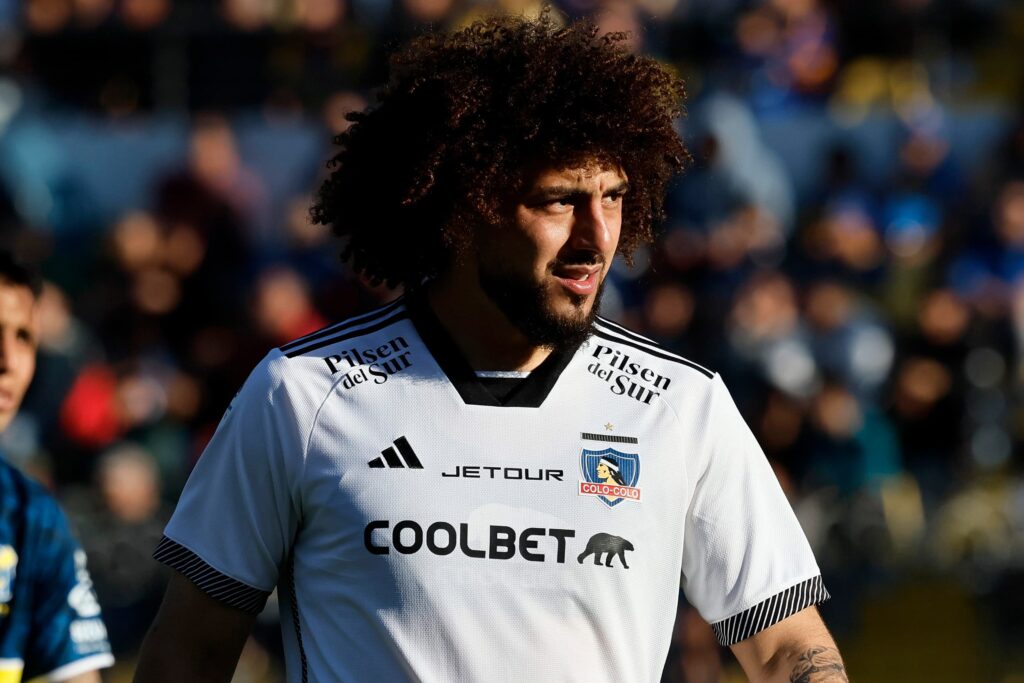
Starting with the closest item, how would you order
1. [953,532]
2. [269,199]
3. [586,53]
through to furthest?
1. [586,53]
2. [953,532]
3. [269,199]

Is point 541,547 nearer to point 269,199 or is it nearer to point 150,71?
point 269,199

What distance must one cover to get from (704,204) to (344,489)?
6945 mm

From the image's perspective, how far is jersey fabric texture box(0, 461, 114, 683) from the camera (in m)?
3.99

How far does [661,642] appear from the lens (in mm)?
3346

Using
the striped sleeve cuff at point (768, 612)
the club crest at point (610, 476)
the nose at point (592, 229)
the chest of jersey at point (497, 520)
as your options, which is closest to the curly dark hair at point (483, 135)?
the nose at point (592, 229)

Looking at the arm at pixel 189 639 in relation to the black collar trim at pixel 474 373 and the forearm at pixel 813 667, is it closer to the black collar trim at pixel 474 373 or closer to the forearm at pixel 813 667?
the black collar trim at pixel 474 373

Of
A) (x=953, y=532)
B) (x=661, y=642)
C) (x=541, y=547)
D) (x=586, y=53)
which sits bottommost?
(x=953, y=532)

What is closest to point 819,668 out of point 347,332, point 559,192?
point 559,192

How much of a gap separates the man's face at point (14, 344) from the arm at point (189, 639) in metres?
1.06

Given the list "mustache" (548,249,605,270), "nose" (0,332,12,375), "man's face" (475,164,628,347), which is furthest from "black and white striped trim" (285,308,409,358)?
"nose" (0,332,12,375)

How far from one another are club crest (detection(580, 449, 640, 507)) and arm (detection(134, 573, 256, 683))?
2.63 feet

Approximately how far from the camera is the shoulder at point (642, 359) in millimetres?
3520

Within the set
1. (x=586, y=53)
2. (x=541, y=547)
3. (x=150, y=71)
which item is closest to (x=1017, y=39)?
(x=150, y=71)

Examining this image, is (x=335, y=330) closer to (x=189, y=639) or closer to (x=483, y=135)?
(x=483, y=135)
